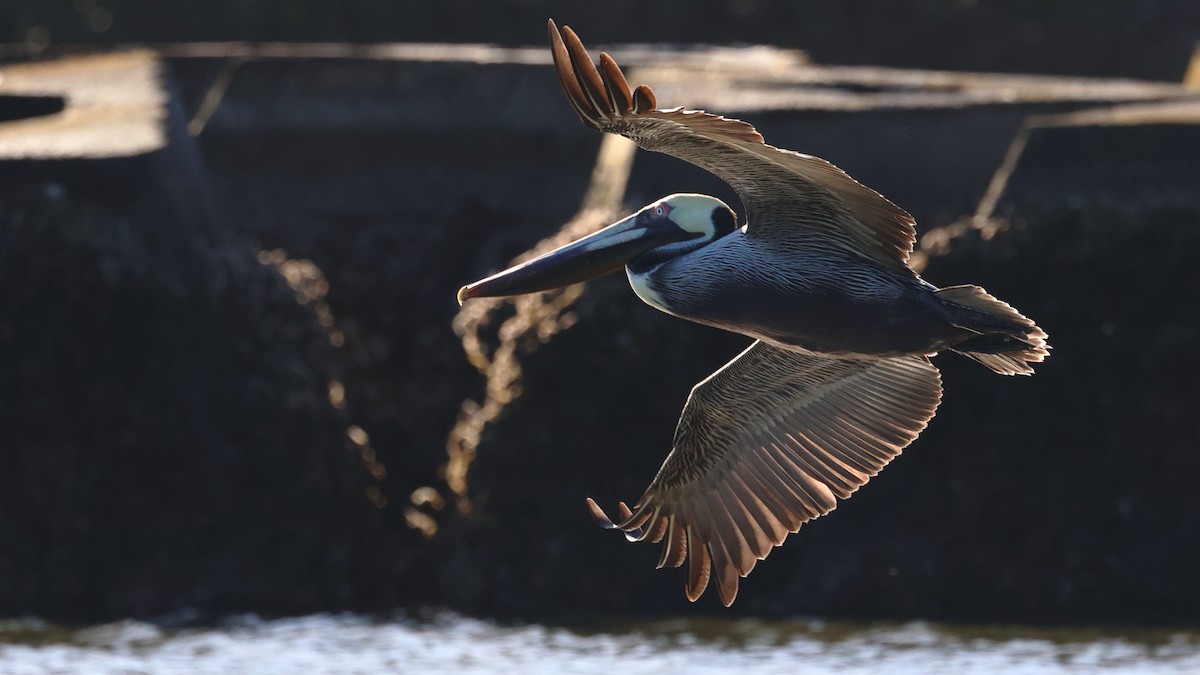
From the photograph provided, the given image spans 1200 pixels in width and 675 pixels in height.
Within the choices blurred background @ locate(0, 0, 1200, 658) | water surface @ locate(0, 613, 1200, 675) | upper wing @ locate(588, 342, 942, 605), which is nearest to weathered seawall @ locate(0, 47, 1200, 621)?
blurred background @ locate(0, 0, 1200, 658)

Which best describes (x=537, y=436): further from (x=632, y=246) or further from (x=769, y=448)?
(x=632, y=246)

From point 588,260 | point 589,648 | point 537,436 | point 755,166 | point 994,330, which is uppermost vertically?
point 755,166

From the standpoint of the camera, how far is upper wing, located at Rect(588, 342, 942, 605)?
6590 millimetres

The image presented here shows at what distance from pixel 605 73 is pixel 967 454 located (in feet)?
16.8

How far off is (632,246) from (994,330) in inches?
43.2

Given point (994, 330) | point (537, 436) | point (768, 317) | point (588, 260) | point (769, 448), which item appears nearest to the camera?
point (994, 330)

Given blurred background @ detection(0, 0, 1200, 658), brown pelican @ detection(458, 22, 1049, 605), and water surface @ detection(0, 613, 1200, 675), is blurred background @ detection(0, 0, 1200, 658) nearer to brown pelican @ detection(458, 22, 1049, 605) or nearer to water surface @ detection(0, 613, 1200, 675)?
water surface @ detection(0, 613, 1200, 675)

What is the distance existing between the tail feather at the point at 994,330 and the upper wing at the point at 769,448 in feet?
2.00

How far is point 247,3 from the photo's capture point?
80.7ft

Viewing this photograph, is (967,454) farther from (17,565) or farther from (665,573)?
(17,565)

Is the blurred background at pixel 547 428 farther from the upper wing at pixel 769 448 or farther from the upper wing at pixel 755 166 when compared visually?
the upper wing at pixel 755 166

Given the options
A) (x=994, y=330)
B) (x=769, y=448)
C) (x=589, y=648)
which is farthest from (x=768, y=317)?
(x=589, y=648)

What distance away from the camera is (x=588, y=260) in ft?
20.2

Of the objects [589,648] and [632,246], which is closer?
[632,246]
